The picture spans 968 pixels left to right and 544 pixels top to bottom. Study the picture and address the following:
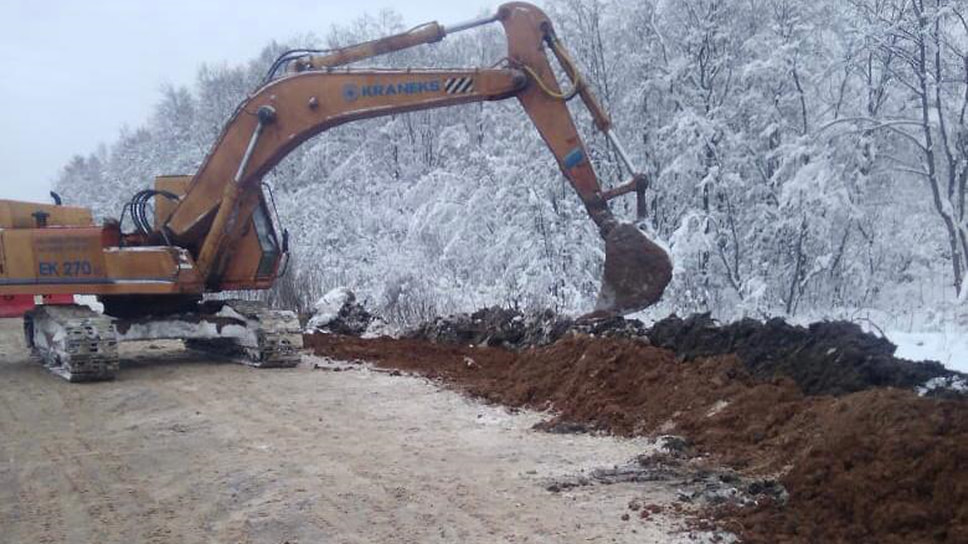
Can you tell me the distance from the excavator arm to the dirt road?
2040 millimetres

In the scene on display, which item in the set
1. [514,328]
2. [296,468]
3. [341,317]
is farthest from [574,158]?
[341,317]

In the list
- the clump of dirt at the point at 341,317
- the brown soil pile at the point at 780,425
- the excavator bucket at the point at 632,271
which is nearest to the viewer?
the brown soil pile at the point at 780,425

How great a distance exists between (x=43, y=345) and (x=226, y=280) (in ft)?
8.60

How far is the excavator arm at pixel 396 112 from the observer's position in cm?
907

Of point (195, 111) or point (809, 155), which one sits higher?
point (195, 111)

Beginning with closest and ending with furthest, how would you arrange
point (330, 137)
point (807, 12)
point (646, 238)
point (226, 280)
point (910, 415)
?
point (910, 415) → point (646, 238) → point (226, 280) → point (807, 12) → point (330, 137)

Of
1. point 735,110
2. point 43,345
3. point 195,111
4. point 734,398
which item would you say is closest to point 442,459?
point 734,398

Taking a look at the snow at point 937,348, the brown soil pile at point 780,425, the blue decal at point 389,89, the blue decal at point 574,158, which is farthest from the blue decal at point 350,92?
the snow at point 937,348

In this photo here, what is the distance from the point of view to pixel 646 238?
29.1 feet

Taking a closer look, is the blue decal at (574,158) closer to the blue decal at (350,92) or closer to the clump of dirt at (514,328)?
the clump of dirt at (514,328)

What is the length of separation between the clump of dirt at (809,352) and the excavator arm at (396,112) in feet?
2.40

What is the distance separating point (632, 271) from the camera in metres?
8.95

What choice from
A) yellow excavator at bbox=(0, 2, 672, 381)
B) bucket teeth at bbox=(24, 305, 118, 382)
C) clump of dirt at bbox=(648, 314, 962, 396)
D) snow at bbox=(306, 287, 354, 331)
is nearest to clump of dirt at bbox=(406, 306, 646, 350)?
yellow excavator at bbox=(0, 2, 672, 381)

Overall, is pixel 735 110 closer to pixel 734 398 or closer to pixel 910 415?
pixel 734 398
